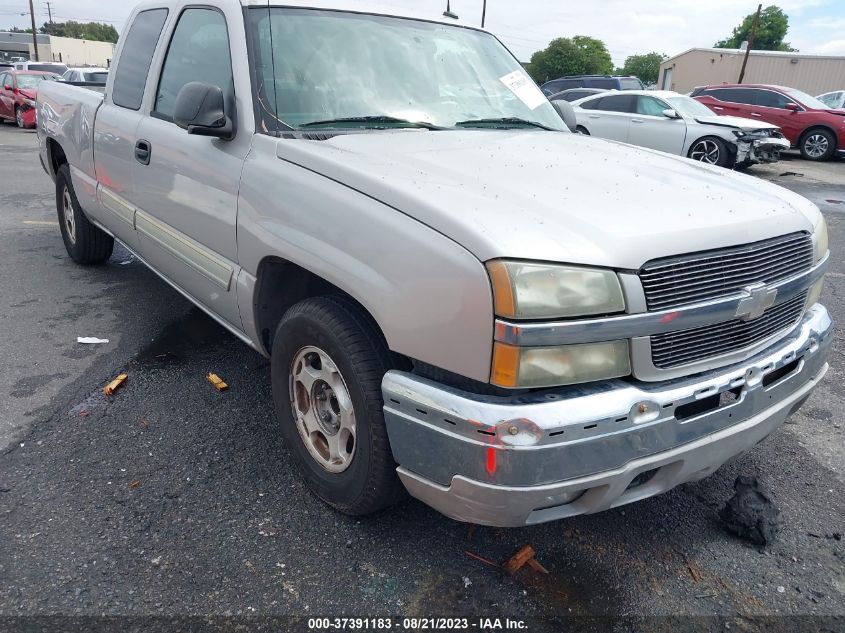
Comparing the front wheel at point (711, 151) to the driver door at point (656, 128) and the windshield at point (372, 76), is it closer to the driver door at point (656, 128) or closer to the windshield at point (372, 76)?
the driver door at point (656, 128)

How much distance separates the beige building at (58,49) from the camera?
77.1 metres

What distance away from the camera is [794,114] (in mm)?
16219

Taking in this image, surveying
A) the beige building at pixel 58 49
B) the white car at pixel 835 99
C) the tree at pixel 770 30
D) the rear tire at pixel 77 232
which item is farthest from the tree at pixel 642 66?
the rear tire at pixel 77 232

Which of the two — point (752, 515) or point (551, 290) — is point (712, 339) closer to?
point (551, 290)

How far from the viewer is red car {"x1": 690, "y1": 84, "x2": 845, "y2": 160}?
626 inches

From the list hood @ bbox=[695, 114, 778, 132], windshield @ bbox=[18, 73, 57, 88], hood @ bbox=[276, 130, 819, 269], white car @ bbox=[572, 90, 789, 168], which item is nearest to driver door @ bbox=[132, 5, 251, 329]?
hood @ bbox=[276, 130, 819, 269]

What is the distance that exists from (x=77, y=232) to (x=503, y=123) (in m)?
3.78

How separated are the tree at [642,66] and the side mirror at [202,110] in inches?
4653

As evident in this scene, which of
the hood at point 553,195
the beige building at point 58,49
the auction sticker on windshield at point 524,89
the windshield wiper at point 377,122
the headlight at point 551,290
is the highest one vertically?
the auction sticker on windshield at point 524,89

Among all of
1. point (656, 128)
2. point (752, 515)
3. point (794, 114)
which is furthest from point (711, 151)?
point (752, 515)

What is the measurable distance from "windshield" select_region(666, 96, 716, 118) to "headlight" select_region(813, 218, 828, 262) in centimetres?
1103

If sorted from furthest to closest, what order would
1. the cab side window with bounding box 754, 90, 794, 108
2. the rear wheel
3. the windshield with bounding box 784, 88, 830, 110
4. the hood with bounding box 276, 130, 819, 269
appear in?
the cab side window with bounding box 754, 90, 794, 108, the windshield with bounding box 784, 88, 830, 110, the rear wheel, the hood with bounding box 276, 130, 819, 269

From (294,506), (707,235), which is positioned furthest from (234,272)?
(707,235)

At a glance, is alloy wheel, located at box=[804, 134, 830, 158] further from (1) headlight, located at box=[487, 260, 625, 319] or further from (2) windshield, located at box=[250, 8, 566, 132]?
(1) headlight, located at box=[487, 260, 625, 319]
